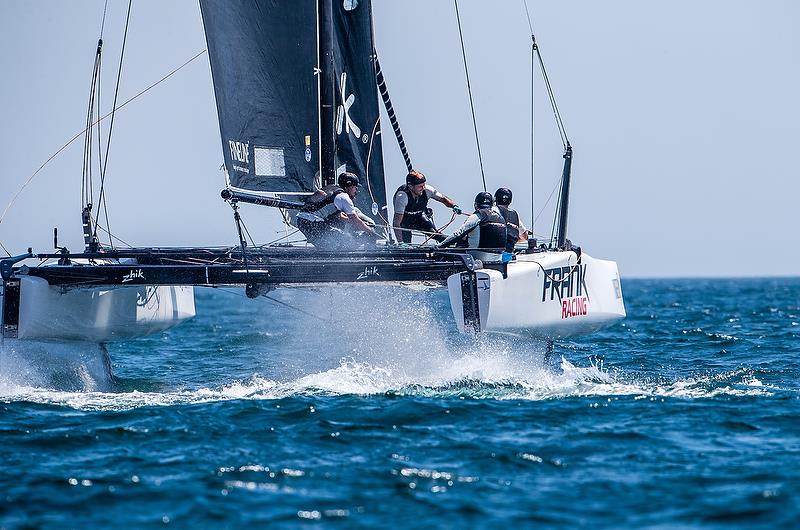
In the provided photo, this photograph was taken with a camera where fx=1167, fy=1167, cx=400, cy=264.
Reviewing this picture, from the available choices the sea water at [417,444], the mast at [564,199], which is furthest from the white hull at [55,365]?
the mast at [564,199]

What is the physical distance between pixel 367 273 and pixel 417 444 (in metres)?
2.09

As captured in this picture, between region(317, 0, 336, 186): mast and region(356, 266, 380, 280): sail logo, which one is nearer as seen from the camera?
region(356, 266, 380, 280): sail logo

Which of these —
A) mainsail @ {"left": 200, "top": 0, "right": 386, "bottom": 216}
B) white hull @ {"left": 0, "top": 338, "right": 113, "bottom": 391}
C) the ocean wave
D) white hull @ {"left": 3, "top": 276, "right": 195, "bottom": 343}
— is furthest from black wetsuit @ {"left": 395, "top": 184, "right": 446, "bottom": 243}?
white hull @ {"left": 0, "top": 338, "right": 113, "bottom": 391}

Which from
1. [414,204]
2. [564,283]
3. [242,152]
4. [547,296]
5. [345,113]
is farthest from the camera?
[345,113]

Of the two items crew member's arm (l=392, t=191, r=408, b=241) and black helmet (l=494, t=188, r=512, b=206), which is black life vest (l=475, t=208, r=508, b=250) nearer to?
black helmet (l=494, t=188, r=512, b=206)

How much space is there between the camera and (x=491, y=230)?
31.7 ft

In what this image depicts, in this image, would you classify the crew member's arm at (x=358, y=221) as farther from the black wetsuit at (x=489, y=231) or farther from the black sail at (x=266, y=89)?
the black sail at (x=266, y=89)

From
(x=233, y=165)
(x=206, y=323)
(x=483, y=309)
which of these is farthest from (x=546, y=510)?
(x=206, y=323)

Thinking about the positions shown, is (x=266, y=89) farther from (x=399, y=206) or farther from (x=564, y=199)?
(x=564, y=199)

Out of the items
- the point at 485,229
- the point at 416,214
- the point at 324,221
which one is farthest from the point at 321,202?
the point at 485,229

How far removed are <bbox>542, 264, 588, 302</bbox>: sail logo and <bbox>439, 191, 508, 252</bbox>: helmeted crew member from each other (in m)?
0.58

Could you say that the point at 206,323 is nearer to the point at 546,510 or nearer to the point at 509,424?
Result: the point at 509,424

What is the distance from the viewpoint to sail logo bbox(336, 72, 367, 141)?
10.6 meters

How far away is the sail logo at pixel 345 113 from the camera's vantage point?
418 inches
